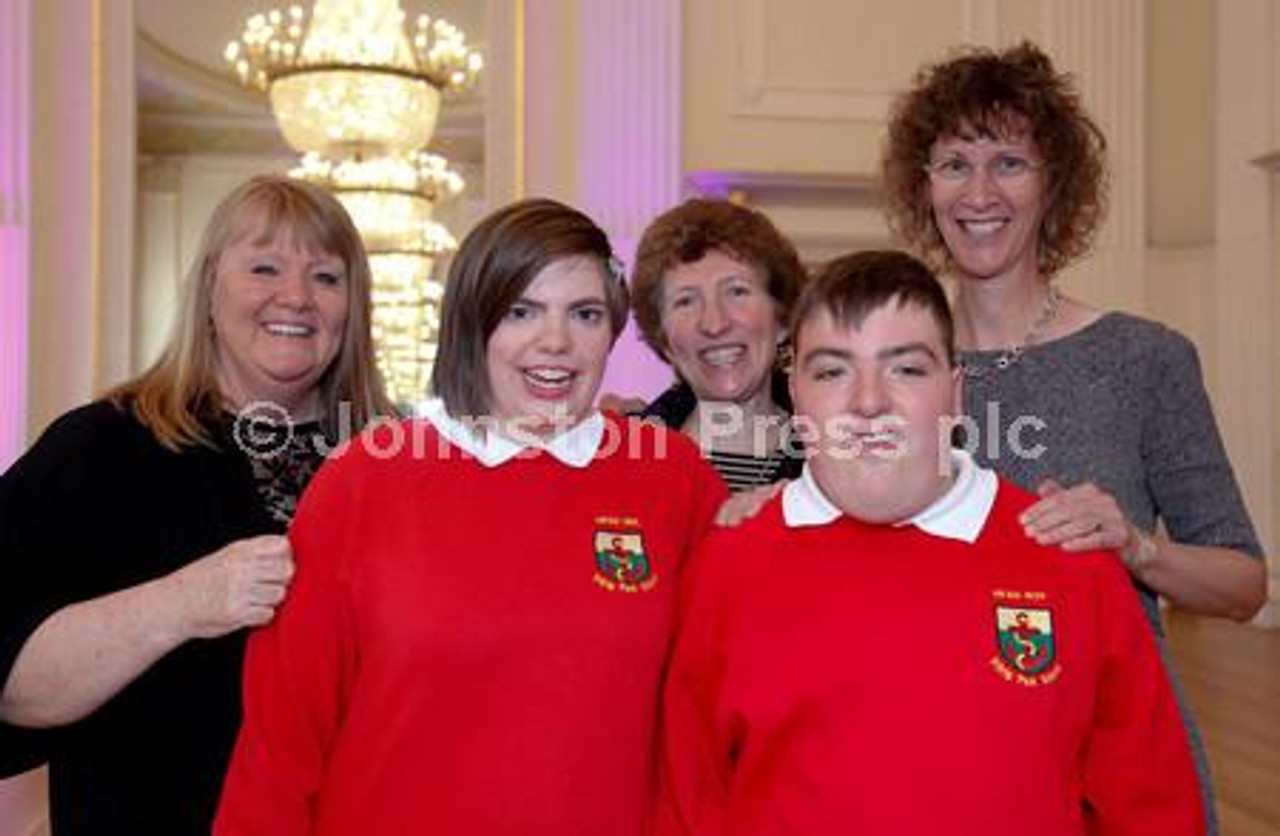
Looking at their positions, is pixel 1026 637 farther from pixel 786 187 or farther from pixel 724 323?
pixel 786 187

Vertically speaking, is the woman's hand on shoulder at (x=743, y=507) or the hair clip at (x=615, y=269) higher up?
the hair clip at (x=615, y=269)

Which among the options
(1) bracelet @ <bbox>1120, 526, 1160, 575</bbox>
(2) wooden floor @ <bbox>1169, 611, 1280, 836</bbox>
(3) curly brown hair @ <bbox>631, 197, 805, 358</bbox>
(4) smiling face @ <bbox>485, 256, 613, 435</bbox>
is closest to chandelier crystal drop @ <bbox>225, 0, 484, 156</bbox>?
(3) curly brown hair @ <bbox>631, 197, 805, 358</bbox>

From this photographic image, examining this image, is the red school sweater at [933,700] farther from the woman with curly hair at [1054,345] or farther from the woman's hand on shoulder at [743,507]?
the woman with curly hair at [1054,345]

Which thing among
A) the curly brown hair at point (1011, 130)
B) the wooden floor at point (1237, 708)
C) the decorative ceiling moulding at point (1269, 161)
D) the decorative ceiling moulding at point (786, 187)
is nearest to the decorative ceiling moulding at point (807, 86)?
the decorative ceiling moulding at point (786, 187)

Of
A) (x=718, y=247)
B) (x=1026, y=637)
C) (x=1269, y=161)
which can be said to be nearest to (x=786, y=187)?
(x=1269, y=161)

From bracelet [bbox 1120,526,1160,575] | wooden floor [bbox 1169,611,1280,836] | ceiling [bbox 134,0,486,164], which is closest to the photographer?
bracelet [bbox 1120,526,1160,575]

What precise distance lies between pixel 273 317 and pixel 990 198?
1.06 m

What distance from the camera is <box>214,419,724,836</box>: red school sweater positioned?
148cm

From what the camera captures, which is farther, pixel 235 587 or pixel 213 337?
pixel 213 337

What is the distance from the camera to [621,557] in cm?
159

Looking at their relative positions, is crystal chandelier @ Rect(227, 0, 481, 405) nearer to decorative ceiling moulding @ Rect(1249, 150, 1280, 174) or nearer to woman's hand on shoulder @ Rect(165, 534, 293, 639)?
woman's hand on shoulder @ Rect(165, 534, 293, 639)

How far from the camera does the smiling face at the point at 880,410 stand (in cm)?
145
